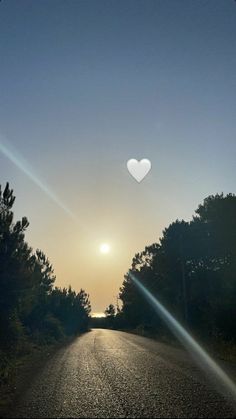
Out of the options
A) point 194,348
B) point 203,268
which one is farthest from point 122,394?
point 203,268

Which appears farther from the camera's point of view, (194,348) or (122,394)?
(194,348)

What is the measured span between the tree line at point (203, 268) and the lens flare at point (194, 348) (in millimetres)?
1076

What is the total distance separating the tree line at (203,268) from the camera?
107 ft

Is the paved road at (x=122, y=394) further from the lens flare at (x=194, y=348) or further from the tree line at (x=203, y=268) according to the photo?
the tree line at (x=203, y=268)

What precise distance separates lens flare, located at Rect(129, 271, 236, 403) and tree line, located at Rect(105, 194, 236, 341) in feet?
3.53

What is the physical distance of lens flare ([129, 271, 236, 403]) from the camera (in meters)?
10.5

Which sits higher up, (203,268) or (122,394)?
(203,268)

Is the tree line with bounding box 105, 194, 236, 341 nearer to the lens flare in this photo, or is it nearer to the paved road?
the lens flare

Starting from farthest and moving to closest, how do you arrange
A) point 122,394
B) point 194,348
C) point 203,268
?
point 203,268, point 194,348, point 122,394

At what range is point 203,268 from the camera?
43.1 m

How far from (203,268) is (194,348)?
66.0 feet

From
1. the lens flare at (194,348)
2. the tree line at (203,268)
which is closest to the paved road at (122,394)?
Answer: the lens flare at (194,348)

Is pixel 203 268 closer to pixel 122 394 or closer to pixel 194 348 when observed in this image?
pixel 194 348

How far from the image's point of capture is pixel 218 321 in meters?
31.0
